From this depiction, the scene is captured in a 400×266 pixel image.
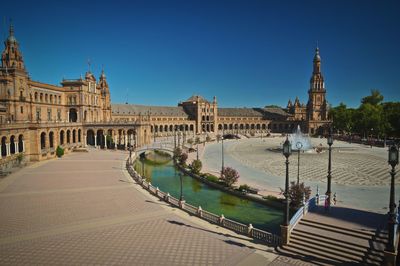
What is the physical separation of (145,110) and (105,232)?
304 feet

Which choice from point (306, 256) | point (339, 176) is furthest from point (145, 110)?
point (306, 256)

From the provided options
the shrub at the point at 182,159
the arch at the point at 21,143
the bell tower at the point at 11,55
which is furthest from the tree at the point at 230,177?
the bell tower at the point at 11,55

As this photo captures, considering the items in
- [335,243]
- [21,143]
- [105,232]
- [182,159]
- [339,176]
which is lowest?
[339,176]

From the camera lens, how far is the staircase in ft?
43.8

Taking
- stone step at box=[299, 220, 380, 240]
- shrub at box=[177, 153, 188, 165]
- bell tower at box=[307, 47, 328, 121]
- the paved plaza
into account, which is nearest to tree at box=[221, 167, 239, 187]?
the paved plaza

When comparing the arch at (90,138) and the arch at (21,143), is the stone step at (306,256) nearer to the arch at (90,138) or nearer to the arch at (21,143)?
the arch at (21,143)

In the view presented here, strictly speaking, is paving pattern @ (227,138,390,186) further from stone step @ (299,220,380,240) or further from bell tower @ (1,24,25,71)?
bell tower @ (1,24,25,71)

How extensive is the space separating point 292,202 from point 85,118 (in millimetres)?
58467

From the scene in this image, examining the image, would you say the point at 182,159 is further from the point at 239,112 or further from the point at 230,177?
the point at 239,112

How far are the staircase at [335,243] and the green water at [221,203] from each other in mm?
4764

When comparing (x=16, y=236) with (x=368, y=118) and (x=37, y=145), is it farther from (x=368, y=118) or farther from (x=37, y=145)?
(x=368, y=118)

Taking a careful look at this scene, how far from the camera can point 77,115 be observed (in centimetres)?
6706

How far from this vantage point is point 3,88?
156 ft

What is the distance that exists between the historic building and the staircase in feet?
129
